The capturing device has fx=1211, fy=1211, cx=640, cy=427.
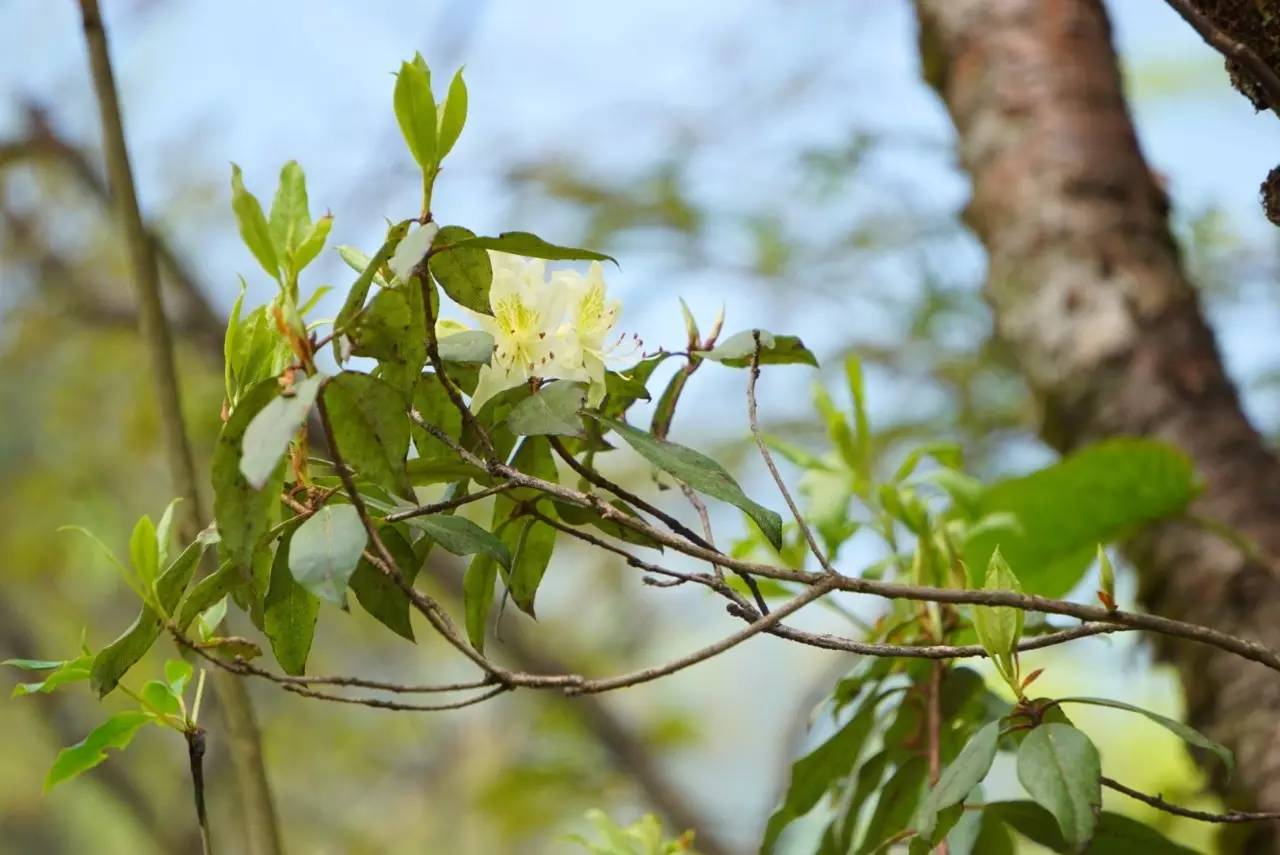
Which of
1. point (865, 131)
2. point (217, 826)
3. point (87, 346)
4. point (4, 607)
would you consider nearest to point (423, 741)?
point (217, 826)

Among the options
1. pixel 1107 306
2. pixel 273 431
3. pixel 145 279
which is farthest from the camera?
pixel 1107 306

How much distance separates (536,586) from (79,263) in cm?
268

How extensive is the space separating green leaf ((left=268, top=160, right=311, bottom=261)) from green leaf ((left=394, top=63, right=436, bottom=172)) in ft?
0.12

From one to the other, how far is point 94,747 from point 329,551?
0.46ft

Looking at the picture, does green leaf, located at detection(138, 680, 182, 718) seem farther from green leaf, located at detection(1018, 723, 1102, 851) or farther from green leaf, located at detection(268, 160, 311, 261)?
green leaf, located at detection(1018, 723, 1102, 851)

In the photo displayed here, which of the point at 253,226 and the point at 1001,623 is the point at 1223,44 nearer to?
the point at 1001,623

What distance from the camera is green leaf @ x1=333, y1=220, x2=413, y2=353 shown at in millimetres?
347

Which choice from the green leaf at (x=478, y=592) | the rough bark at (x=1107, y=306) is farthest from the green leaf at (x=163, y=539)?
the rough bark at (x=1107, y=306)

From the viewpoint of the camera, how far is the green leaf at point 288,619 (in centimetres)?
40

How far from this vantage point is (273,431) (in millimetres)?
303

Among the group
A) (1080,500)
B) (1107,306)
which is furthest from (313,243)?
(1107,306)

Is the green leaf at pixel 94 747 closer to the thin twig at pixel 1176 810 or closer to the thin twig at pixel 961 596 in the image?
the thin twig at pixel 961 596

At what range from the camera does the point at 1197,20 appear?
1.19 feet

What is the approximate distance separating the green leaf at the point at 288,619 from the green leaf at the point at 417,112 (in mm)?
137
